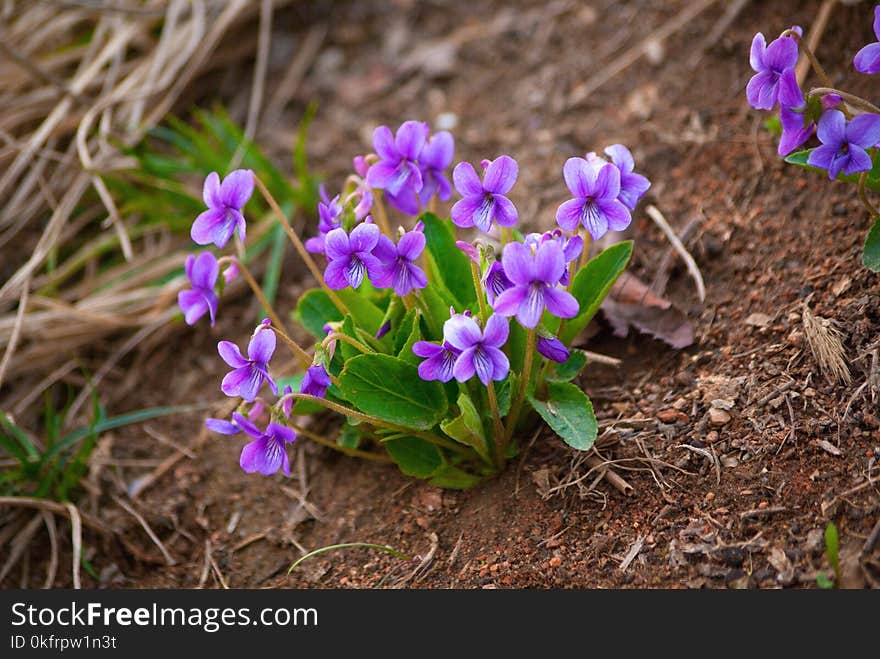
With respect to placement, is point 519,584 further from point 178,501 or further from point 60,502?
point 60,502

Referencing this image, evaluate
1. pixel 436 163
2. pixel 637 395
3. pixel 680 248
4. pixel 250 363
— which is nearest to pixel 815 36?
pixel 680 248

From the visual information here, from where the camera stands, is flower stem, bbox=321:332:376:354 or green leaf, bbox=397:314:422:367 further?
green leaf, bbox=397:314:422:367

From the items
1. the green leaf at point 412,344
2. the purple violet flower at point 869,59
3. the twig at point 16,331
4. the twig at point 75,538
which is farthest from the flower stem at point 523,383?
the twig at point 16,331

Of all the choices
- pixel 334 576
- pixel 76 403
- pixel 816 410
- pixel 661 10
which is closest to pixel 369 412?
pixel 334 576

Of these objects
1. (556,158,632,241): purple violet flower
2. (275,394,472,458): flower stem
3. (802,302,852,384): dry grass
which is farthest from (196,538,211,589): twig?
(802,302,852,384): dry grass

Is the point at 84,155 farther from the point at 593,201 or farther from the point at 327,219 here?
the point at 593,201

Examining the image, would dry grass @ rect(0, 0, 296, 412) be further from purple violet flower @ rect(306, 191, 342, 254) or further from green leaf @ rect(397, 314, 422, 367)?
green leaf @ rect(397, 314, 422, 367)

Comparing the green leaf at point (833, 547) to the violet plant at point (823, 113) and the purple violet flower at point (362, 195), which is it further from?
the purple violet flower at point (362, 195)
